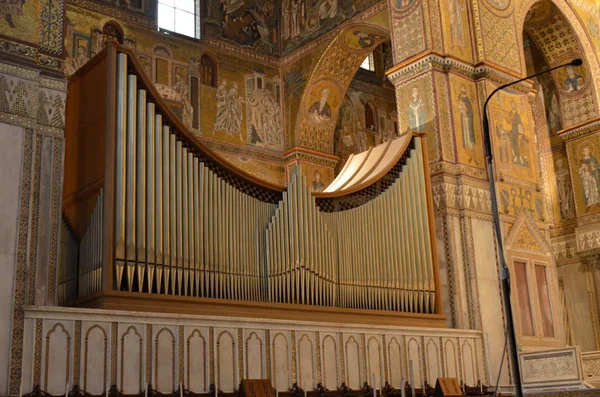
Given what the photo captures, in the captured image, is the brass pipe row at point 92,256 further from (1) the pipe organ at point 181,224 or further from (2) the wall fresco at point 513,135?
(2) the wall fresco at point 513,135

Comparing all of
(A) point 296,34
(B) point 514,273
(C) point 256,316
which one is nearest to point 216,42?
(A) point 296,34

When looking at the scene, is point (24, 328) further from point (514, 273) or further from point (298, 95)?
point (298, 95)

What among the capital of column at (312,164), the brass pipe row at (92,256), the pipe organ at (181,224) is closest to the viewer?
the brass pipe row at (92,256)

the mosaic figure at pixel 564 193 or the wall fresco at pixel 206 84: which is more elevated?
the wall fresco at pixel 206 84

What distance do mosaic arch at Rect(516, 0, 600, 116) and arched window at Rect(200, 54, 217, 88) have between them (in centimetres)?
823

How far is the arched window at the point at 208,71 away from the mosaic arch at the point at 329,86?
97.0 inches

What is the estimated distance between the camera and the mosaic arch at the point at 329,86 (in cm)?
2127

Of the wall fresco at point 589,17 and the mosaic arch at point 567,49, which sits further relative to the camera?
the wall fresco at point 589,17

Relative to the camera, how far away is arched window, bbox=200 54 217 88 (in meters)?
20.9

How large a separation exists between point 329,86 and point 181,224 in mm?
11774

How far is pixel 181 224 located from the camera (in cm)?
1101

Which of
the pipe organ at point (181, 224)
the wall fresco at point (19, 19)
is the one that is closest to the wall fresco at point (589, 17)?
the pipe organ at point (181, 224)

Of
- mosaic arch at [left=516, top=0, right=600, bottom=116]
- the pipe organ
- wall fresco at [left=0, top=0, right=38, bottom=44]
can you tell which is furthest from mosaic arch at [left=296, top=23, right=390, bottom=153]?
wall fresco at [left=0, top=0, right=38, bottom=44]

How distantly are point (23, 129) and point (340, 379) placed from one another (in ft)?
19.2
